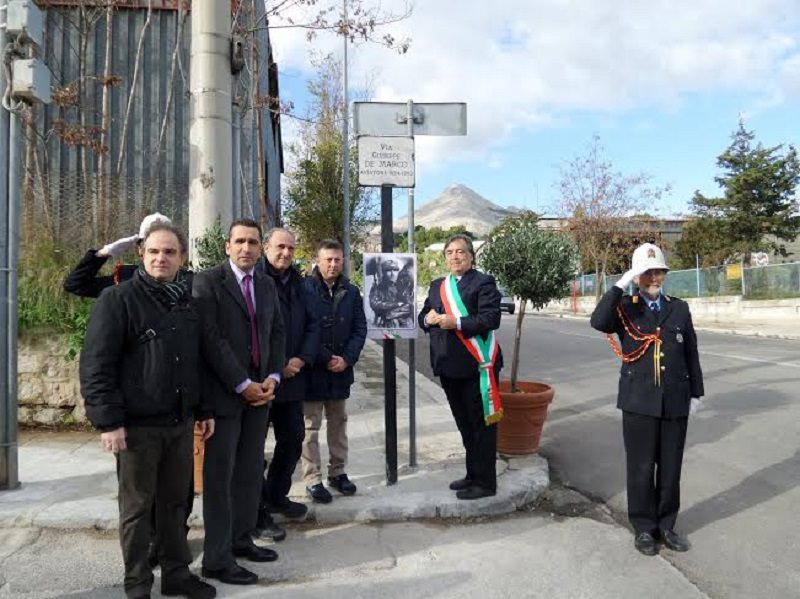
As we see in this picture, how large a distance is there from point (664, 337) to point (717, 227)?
35.3 m

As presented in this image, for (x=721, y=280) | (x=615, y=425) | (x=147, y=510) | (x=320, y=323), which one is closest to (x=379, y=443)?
(x=320, y=323)

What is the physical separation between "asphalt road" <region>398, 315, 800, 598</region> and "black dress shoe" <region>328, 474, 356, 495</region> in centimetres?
196

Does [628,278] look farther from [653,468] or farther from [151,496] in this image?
[151,496]

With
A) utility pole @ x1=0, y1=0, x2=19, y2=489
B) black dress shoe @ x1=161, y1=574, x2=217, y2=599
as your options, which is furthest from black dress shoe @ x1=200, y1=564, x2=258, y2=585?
utility pole @ x1=0, y1=0, x2=19, y2=489

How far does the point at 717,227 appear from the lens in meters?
35.6

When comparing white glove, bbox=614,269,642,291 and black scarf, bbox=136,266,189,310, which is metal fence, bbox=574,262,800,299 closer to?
white glove, bbox=614,269,642,291

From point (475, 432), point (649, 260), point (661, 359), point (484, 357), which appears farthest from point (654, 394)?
point (475, 432)

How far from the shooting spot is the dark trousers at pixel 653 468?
4.16 meters

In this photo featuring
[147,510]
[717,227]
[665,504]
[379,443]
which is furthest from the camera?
[717,227]

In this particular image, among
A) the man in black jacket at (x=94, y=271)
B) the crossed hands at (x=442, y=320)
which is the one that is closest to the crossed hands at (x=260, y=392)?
the man in black jacket at (x=94, y=271)

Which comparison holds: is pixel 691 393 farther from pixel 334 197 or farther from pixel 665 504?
pixel 334 197

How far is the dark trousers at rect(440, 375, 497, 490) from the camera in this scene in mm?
4867

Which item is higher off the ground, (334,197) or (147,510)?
(334,197)

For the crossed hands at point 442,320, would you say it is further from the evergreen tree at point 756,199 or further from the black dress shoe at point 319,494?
the evergreen tree at point 756,199
